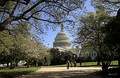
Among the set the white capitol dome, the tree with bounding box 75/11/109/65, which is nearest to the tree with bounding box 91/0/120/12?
the tree with bounding box 75/11/109/65

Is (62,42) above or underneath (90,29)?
above

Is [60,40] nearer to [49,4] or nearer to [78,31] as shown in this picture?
[78,31]

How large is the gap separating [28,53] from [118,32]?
3524 cm

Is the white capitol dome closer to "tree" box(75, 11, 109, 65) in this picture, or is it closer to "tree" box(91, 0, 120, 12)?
"tree" box(75, 11, 109, 65)

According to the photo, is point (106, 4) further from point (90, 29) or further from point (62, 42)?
point (62, 42)

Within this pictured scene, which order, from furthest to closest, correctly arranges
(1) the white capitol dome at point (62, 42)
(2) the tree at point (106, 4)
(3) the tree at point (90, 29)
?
(1) the white capitol dome at point (62, 42) → (3) the tree at point (90, 29) → (2) the tree at point (106, 4)

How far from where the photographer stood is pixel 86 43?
53.2m

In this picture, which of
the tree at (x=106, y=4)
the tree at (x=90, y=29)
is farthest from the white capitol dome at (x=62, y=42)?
the tree at (x=106, y=4)

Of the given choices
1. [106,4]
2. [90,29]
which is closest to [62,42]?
[90,29]

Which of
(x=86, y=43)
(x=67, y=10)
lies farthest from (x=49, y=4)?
(x=86, y=43)

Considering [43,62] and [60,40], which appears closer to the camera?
[43,62]

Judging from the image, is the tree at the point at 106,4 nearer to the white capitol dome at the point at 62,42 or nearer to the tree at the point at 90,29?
the tree at the point at 90,29

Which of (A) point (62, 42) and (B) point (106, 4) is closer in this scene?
(B) point (106, 4)

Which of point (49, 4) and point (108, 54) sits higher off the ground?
point (49, 4)
